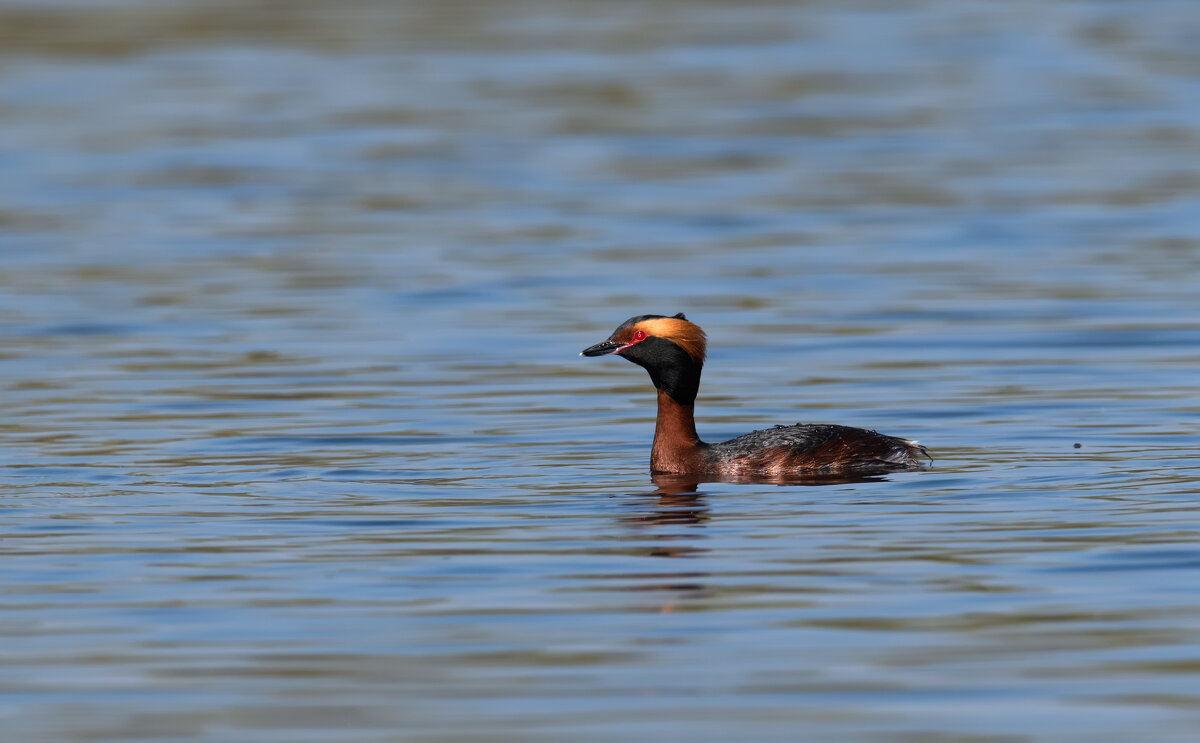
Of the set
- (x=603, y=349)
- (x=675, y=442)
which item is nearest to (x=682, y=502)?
(x=675, y=442)

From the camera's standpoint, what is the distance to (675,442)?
15055 millimetres

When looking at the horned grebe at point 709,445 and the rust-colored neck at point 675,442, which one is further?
the rust-colored neck at point 675,442

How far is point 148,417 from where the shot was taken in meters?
17.4

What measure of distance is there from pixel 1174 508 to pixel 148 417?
8008 mm

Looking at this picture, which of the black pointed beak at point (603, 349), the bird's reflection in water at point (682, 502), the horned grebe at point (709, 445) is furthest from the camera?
the black pointed beak at point (603, 349)

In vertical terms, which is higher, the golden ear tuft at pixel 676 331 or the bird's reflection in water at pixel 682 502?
the golden ear tuft at pixel 676 331

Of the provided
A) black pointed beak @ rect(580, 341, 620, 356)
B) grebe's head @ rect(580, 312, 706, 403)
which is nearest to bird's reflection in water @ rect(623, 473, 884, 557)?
grebe's head @ rect(580, 312, 706, 403)

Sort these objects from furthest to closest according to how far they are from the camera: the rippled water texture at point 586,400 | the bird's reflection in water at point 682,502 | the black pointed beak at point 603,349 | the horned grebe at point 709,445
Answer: the black pointed beak at point 603,349 < the horned grebe at point 709,445 < the bird's reflection in water at point 682,502 < the rippled water texture at point 586,400

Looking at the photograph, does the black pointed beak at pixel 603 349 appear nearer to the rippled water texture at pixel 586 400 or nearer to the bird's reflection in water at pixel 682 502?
the rippled water texture at pixel 586 400

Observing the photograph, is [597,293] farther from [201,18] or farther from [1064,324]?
[201,18]

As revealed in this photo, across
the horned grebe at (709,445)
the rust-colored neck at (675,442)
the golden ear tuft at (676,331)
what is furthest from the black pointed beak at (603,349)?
the rust-colored neck at (675,442)

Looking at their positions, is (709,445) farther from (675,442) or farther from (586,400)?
(586,400)

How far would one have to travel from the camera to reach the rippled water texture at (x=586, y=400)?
941 centimetres

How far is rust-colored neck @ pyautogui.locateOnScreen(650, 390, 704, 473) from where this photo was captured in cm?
1493
